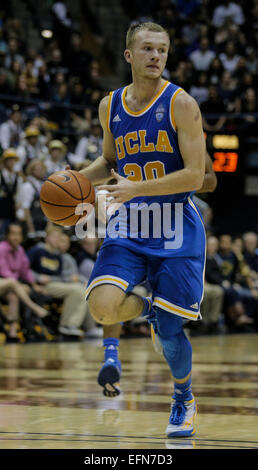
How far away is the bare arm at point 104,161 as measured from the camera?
16.0 ft

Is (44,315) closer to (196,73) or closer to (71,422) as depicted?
(71,422)

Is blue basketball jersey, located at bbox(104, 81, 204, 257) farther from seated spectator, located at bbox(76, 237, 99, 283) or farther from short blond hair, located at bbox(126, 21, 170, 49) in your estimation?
seated spectator, located at bbox(76, 237, 99, 283)

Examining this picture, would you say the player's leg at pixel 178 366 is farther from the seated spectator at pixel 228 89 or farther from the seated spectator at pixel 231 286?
the seated spectator at pixel 228 89

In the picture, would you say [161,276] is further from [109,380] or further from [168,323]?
[109,380]

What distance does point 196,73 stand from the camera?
17875 mm

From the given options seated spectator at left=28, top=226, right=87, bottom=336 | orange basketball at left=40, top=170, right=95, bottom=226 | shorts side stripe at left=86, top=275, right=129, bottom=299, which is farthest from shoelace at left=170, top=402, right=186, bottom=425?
seated spectator at left=28, top=226, right=87, bottom=336

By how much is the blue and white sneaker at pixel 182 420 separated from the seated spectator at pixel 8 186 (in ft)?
22.8

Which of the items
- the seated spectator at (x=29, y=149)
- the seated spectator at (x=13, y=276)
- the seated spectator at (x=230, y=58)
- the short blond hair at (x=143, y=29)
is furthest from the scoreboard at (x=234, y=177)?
the short blond hair at (x=143, y=29)

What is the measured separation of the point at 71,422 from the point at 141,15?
16.6 metres

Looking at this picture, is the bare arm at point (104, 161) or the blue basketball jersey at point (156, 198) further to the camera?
the bare arm at point (104, 161)

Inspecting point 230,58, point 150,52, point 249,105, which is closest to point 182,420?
point 150,52

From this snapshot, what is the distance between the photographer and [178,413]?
4.54 meters

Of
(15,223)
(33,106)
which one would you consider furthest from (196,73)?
(15,223)

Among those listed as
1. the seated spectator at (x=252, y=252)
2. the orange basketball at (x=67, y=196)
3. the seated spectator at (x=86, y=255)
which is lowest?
the orange basketball at (x=67, y=196)
